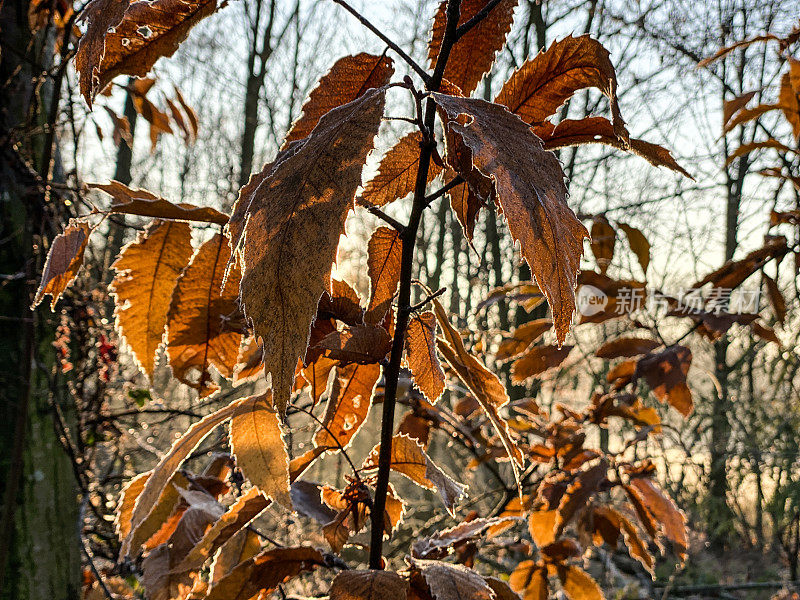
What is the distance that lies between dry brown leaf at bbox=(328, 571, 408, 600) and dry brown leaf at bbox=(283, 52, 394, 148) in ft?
1.07

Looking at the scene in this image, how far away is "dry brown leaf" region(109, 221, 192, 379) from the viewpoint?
0.54m

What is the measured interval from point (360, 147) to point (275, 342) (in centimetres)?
10

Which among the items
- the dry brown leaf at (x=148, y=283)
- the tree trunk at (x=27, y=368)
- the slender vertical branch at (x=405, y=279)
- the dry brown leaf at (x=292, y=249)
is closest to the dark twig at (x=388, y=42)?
the slender vertical branch at (x=405, y=279)

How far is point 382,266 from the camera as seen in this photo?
0.51 metres

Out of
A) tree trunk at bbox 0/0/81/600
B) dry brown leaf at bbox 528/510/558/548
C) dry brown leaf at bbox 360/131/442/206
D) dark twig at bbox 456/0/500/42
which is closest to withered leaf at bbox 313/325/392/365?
Answer: dry brown leaf at bbox 360/131/442/206

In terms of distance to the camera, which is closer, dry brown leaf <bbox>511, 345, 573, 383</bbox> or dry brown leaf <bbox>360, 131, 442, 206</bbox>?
dry brown leaf <bbox>360, 131, 442, 206</bbox>

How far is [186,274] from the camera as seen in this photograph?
527 mm

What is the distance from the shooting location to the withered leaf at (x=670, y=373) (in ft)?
3.30

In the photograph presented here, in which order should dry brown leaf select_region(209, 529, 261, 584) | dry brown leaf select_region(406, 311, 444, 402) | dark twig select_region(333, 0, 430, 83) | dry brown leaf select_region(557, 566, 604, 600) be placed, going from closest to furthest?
dark twig select_region(333, 0, 430, 83) → dry brown leaf select_region(406, 311, 444, 402) → dry brown leaf select_region(209, 529, 261, 584) → dry brown leaf select_region(557, 566, 604, 600)

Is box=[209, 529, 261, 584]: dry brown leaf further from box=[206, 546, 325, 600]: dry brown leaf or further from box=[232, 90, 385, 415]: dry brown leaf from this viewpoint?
box=[232, 90, 385, 415]: dry brown leaf

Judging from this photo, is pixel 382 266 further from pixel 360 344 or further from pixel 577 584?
pixel 577 584

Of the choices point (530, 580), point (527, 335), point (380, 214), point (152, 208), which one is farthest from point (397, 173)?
point (530, 580)

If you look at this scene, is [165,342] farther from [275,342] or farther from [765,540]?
[765,540]

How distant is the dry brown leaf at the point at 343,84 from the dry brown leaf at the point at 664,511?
0.95 meters
